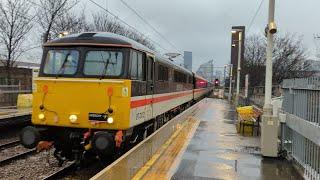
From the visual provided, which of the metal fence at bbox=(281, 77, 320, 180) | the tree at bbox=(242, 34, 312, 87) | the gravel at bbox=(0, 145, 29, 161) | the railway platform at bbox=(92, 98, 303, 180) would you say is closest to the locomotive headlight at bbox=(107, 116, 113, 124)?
the railway platform at bbox=(92, 98, 303, 180)

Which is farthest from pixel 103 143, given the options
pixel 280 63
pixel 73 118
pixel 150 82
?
pixel 280 63

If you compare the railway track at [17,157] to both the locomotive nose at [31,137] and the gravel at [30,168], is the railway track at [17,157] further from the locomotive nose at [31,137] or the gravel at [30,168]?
the locomotive nose at [31,137]

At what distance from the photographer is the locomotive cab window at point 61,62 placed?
1220 centimetres

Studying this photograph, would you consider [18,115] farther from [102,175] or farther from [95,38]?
[102,175]

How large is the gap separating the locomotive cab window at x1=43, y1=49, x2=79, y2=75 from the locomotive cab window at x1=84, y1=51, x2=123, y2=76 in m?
0.31

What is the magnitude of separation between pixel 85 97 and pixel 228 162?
3.56 meters

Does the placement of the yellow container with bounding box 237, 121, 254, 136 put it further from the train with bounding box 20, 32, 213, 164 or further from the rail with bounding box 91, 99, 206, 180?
the train with bounding box 20, 32, 213, 164

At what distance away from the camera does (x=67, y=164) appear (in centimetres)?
1360

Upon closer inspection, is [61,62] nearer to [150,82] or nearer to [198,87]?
[150,82]

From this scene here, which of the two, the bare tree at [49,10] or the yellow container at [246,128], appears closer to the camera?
the yellow container at [246,128]

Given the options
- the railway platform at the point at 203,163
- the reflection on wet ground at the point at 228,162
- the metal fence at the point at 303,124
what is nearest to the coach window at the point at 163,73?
the railway platform at the point at 203,163

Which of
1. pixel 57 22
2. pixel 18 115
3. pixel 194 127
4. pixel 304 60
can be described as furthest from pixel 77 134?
pixel 304 60

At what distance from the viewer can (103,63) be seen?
12102 millimetres

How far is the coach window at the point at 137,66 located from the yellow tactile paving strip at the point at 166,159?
1.88m
